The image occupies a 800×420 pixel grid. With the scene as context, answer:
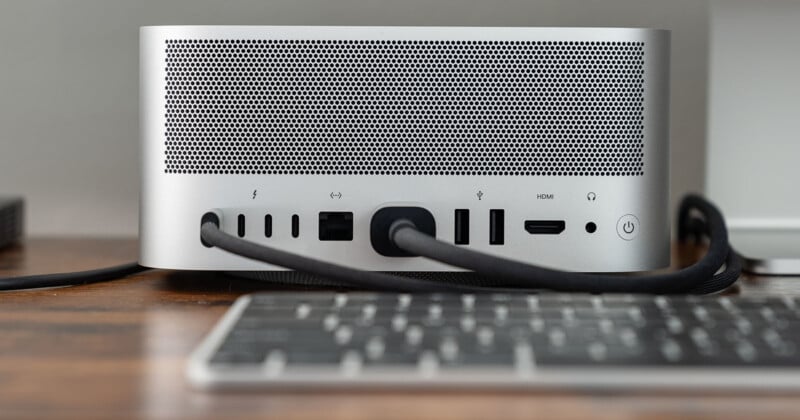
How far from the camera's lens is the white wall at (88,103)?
1.08 metres

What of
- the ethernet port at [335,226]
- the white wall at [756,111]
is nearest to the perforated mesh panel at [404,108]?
the ethernet port at [335,226]

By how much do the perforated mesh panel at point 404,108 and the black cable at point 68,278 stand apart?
0.38ft

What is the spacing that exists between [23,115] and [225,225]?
512 mm

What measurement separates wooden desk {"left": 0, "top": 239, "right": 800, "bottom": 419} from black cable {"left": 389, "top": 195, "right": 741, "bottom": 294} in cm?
14

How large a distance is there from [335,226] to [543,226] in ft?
0.52

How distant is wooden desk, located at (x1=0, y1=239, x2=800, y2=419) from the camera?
15.4 inches

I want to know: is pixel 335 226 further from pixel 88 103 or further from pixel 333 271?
pixel 88 103

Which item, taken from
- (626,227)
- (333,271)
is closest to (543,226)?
(626,227)

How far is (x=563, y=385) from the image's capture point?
1.36 feet

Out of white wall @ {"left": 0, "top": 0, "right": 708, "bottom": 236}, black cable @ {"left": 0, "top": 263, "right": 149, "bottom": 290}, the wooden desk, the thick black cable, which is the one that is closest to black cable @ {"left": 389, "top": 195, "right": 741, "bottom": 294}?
the thick black cable
